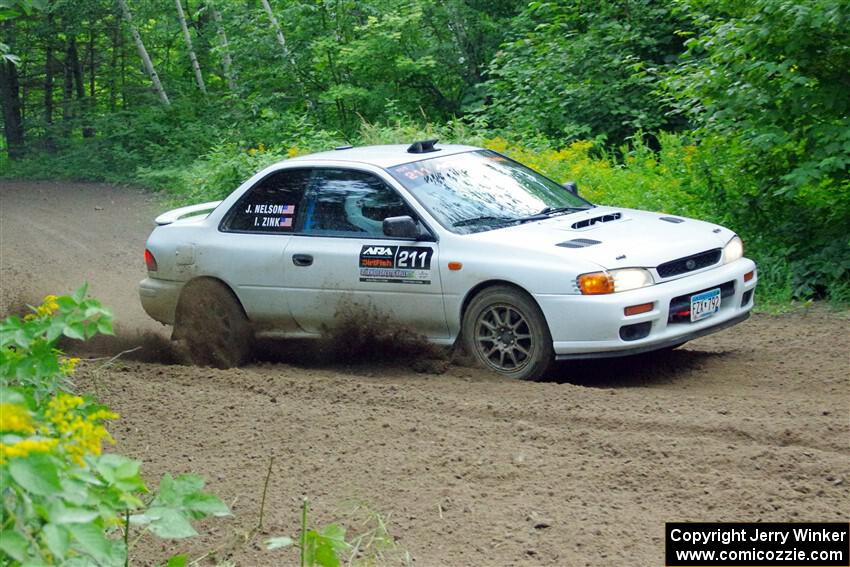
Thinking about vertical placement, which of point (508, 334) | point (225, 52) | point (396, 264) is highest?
point (225, 52)

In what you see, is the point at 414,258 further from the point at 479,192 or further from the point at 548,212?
the point at 548,212

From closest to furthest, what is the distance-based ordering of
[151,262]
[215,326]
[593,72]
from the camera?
[215,326] → [151,262] → [593,72]

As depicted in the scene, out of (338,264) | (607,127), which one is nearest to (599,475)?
(338,264)

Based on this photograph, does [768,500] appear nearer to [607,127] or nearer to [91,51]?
[607,127]

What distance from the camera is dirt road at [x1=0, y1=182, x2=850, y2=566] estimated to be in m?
5.13

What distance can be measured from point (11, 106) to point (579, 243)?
99.5 feet

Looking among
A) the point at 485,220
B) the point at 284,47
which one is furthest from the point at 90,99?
the point at 485,220

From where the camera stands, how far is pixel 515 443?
638cm

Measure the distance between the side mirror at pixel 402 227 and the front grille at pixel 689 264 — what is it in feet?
5.79

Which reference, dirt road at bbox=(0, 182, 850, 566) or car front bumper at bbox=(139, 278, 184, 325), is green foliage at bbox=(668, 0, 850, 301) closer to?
dirt road at bbox=(0, 182, 850, 566)

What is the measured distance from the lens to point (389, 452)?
249 inches

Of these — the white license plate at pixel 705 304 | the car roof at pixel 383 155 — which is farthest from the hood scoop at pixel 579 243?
the car roof at pixel 383 155

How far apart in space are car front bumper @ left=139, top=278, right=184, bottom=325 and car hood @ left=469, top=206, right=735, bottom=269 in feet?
9.34

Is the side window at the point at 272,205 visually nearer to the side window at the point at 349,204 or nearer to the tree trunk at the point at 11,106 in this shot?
the side window at the point at 349,204
